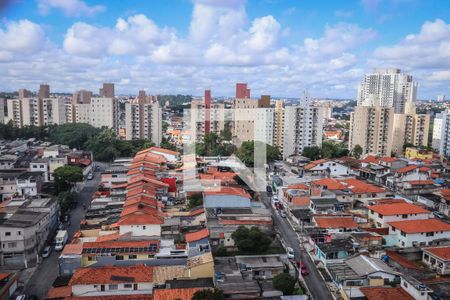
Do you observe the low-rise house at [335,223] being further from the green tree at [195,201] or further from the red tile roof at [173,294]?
the red tile roof at [173,294]

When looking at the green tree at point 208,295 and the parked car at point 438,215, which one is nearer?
the green tree at point 208,295

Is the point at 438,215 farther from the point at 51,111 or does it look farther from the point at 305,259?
the point at 51,111

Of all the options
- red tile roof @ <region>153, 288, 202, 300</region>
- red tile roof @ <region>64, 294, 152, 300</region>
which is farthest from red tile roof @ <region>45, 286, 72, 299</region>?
red tile roof @ <region>153, 288, 202, 300</region>

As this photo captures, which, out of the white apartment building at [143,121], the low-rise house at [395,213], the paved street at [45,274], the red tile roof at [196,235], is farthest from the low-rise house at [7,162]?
the low-rise house at [395,213]

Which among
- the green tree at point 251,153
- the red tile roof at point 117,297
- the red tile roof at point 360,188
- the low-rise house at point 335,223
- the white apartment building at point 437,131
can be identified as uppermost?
the white apartment building at point 437,131

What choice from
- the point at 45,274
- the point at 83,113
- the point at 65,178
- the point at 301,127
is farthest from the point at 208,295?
the point at 83,113
